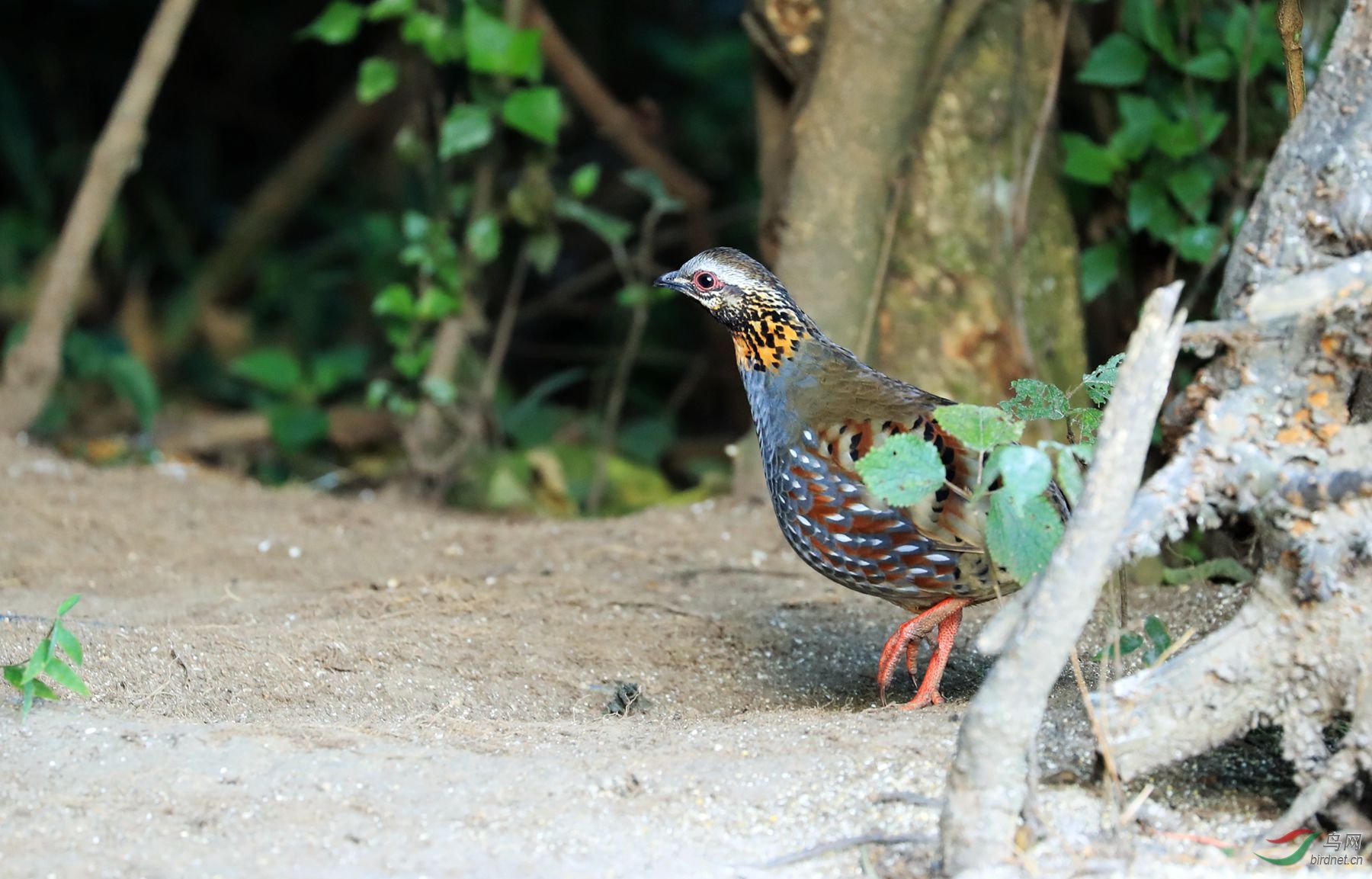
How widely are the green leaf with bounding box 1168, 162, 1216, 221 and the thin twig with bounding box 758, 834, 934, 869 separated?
3.13m

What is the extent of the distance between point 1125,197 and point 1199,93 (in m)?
0.43

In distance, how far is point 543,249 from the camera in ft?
19.8

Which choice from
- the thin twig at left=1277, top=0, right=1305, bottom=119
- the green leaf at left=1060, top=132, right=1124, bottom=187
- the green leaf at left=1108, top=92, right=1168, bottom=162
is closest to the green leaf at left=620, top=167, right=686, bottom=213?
the green leaf at left=1060, top=132, right=1124, bottom=187

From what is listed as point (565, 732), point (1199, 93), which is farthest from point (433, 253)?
point (565, 732)

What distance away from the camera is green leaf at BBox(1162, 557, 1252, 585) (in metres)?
4.28

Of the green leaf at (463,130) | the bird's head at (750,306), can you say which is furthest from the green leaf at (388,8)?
the bird's head at (750,306)

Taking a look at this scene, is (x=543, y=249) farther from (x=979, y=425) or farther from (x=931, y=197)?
(x=979, y=425)

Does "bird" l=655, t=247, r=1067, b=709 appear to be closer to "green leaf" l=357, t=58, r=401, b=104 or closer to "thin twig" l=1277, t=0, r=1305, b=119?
"thin twig" l=1277, t=0, r=1305, b=119

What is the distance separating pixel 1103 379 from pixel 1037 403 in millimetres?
136

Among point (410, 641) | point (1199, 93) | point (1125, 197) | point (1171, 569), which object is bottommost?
point (410, 641)

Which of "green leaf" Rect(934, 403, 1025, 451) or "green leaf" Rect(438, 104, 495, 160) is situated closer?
"green leaf" Rect(934, 403, 1025, 451)

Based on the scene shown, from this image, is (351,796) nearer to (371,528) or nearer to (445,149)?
(371,528)

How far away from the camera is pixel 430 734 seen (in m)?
2.89

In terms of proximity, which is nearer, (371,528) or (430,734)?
(430,734)
